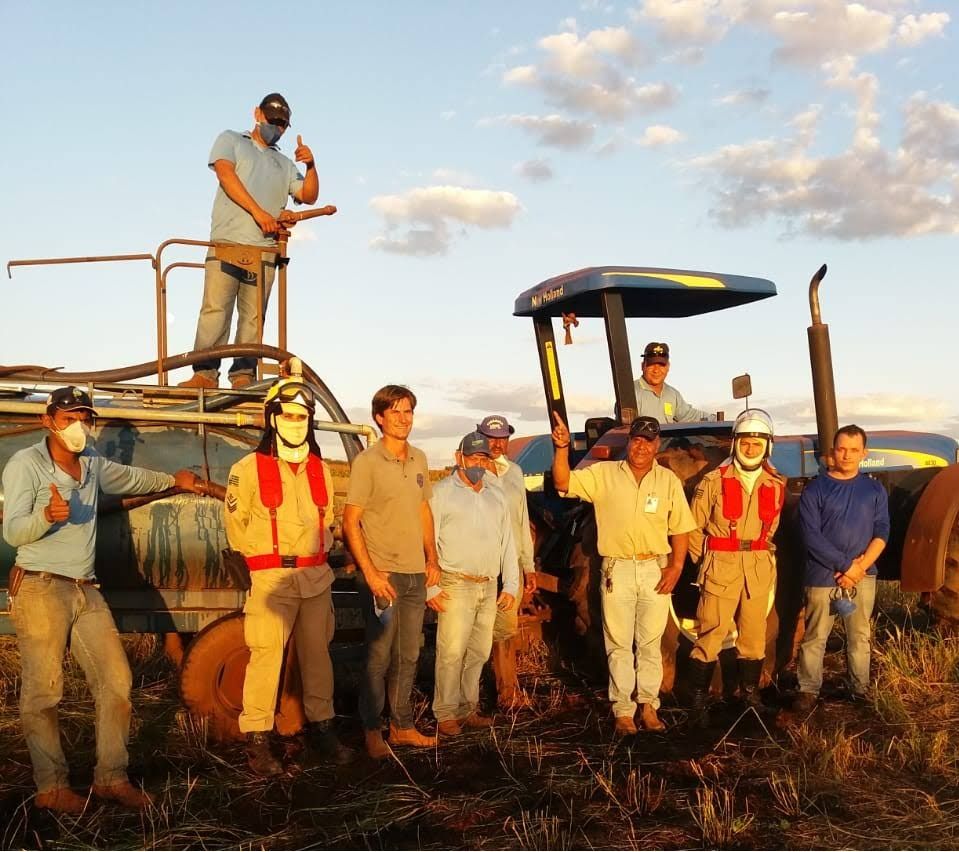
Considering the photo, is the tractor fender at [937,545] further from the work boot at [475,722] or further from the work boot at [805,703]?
the work boot at [475,722]

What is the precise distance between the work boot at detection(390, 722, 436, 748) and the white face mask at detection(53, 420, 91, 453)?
2.31 m

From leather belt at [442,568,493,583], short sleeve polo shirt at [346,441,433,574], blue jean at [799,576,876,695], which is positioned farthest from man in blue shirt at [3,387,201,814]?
blue jean at [799,576,876,695]

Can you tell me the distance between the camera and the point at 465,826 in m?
4.22

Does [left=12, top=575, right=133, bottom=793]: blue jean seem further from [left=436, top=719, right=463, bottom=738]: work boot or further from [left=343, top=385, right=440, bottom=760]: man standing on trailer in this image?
[left=436, top=719, right=463, bottom=738]: work boot

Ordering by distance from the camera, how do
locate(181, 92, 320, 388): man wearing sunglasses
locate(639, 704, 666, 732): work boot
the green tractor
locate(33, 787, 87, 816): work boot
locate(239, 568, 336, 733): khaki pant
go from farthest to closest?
locate(181, 92, 320, 388): man wearing sunglasses
the green tractor
locate(639, 704, 666, 732): work boot
locate(239, 568, 336, 733): khaki pant
locate(33, 787, 87, 816): work boot

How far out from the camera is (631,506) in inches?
227

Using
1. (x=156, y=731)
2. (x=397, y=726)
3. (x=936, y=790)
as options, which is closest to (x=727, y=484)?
(x=936, y=790)

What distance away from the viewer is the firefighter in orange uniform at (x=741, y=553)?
5848 millimetres

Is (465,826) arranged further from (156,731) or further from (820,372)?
(820,372)

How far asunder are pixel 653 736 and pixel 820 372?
8.05ft

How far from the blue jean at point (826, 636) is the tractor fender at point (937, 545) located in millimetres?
294

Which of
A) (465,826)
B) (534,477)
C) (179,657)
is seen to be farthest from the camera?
(534,477)

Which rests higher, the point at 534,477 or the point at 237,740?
the point at 534,477

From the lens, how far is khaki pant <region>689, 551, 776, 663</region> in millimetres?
5855
